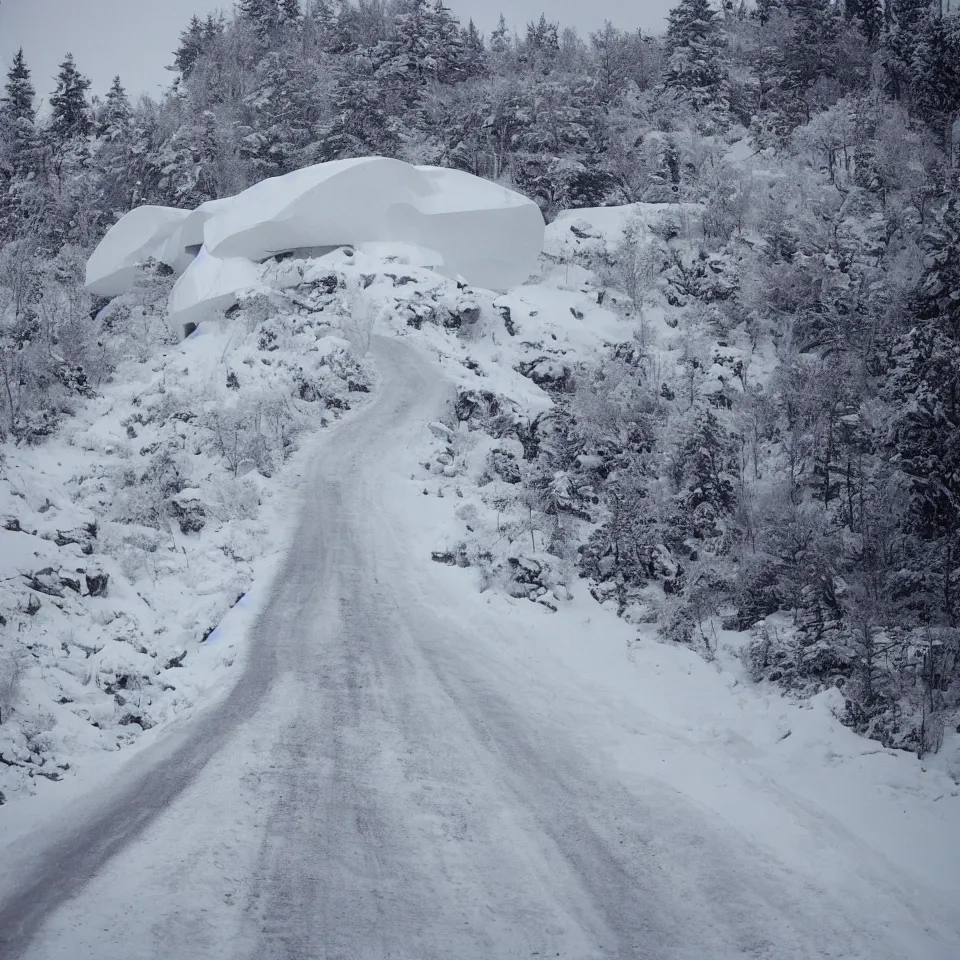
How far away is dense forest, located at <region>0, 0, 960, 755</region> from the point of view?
898 cm

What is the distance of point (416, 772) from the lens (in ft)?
21.3

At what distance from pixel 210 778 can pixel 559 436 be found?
987 centimetres

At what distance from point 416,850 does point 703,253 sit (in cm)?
2172

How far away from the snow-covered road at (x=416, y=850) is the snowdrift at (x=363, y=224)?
18.0 meters

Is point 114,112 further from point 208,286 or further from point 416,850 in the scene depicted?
point 416,850

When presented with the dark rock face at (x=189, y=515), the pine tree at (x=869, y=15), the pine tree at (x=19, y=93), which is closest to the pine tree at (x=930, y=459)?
the dark rock face at (x=189, y=515)

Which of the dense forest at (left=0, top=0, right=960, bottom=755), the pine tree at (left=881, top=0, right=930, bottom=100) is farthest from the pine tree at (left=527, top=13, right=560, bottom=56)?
the pine tree at (left=881, top=0, right=930, bottom=100)

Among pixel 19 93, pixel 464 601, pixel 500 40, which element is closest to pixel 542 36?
pixel 500 40

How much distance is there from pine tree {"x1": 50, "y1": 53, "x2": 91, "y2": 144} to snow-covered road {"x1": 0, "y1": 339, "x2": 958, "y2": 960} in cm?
4731

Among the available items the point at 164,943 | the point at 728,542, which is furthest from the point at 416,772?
the point at 728,542

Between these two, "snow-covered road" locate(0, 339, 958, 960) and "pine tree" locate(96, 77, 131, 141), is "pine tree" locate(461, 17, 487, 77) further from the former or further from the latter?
"snow-covered road" locate(0, 339, 958, 960)

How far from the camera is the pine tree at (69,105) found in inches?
1726

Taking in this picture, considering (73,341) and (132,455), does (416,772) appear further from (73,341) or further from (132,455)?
(73,341)

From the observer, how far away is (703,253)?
2330 centimetres
